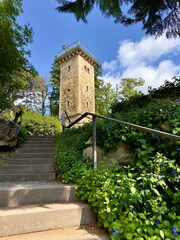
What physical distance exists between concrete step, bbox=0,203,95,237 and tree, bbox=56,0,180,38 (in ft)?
10.3

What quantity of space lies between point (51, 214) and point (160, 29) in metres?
4.35

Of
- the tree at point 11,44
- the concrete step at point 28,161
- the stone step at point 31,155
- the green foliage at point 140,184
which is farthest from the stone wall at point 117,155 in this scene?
the tree at point 11,44

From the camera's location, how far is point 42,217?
184cm

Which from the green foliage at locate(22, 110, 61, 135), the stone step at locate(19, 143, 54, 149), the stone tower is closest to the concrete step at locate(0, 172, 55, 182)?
the stone step at locate(19, 143, 54, 149)

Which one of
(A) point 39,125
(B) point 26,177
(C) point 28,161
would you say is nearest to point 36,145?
(C) point 28,161

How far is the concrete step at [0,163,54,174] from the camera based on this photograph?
3.59 metres

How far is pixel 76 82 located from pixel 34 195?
18411 millimetres

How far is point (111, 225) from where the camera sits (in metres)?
1.70

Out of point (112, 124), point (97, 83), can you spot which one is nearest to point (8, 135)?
point (112, 124)

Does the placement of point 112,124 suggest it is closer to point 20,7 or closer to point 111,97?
point 20,7

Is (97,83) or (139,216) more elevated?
(97,83)

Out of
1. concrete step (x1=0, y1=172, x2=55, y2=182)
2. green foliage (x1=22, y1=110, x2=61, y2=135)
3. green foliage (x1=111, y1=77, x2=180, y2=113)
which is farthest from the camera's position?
green foliage (x1=22, y1=110, x2=61, y2=135)

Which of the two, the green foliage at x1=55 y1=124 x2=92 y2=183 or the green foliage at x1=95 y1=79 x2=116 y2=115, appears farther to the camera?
the green foliage at x1=95 y1=79 x2=116 y2=115

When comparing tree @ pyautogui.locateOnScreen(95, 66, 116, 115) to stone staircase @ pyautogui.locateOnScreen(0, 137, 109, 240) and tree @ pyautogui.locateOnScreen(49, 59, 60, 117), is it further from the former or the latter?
stone staircase @ pyautogui.locateOnScreen(0, 137, 109, 240)
